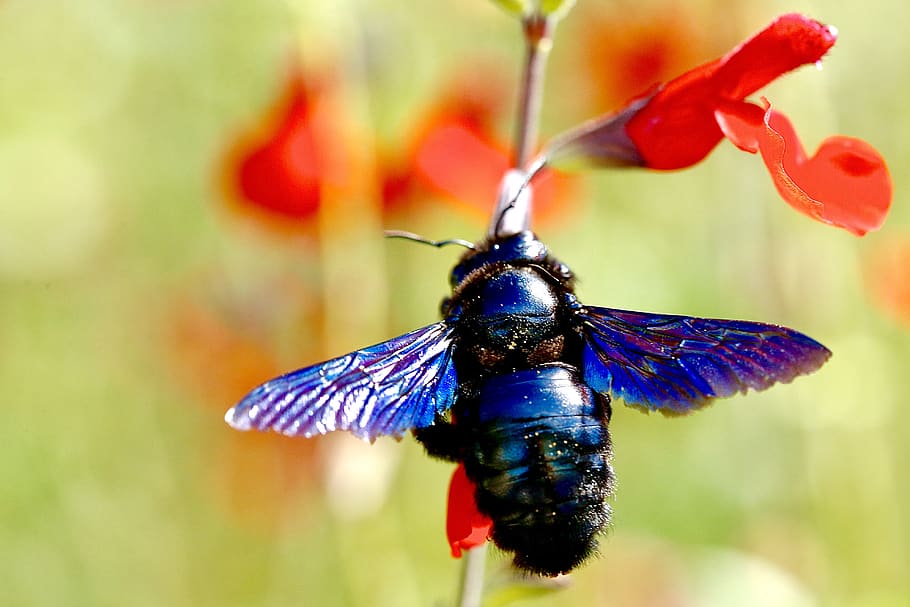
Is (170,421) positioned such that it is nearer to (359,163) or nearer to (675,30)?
(359,163)

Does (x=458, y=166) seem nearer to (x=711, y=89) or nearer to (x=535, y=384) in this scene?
(x=711, y=89)

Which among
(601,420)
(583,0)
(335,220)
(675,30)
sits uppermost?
(583,0)

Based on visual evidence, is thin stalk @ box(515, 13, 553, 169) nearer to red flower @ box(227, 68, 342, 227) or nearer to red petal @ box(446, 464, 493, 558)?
red petal @ box(446, 464, 493, 558)

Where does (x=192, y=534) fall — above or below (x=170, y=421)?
below

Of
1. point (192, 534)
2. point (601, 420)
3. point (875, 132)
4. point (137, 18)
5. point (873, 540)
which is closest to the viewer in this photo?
point (601, 420)

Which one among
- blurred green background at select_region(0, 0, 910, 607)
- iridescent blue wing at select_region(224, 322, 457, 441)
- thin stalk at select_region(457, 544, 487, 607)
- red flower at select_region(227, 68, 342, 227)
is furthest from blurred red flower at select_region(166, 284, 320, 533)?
iridescent blue wing at select_region(224, 322, 457, 441)

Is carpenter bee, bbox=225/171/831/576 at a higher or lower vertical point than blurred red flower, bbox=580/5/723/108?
lower

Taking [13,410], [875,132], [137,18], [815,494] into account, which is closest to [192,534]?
[13,410]
